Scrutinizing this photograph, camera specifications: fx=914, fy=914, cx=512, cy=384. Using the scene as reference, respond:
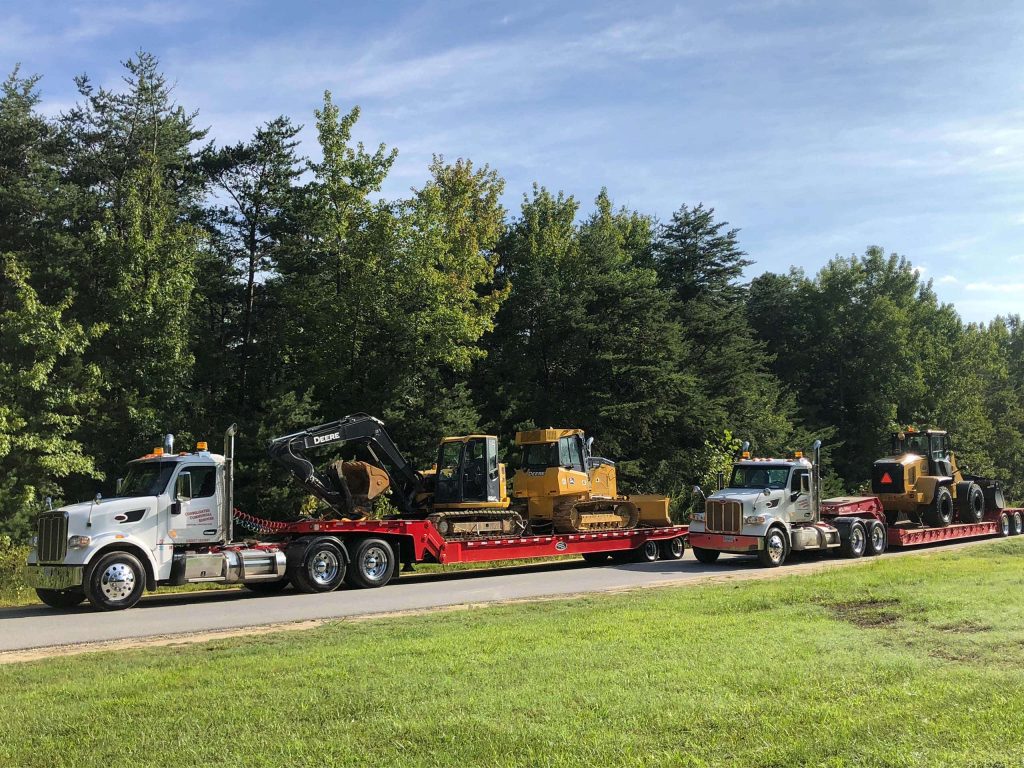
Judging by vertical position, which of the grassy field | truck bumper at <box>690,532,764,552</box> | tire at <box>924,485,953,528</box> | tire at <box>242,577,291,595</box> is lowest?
tire at <box>242,577,291,595</box>

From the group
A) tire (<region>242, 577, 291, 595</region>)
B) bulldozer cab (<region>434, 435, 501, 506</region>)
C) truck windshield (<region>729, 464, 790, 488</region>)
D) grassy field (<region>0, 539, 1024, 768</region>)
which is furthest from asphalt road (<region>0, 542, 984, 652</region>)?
grassy field (<region>0, 539, 1024, 768</region>)

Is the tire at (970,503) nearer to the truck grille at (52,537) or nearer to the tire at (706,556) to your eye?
the tire at (706,556)

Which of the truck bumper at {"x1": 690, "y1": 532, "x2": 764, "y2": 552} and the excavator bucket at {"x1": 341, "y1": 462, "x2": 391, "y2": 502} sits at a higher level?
the excavator bucket at {"x1": 341, "y1": 462, "x2": 391, "y2": 502}

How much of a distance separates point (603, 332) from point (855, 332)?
97.2ft

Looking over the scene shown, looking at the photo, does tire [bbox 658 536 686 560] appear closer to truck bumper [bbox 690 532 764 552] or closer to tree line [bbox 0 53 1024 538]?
truck bumper [bbox 690 532 764 552]

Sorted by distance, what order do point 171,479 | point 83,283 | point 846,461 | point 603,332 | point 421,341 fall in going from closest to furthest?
point 171,479 < point 83,283 < point 421,341 < point 603,332 < point 846,461

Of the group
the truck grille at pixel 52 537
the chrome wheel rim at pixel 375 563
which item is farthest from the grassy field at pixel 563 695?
the chrome wheel rim at pixel 375 563

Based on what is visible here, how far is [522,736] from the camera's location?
20.6 ft

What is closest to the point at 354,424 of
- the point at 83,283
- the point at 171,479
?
the point at 171,479

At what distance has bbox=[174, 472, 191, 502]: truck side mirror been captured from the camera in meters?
17.4

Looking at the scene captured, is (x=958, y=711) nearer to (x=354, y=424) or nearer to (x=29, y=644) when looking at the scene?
(x=29, y=644)

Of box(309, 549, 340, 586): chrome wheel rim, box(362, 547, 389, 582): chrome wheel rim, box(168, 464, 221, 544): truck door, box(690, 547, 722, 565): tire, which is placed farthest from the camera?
box(690, 547, 722, 565): tire

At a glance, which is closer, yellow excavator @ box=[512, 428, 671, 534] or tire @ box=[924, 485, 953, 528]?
yellow excavator @ box=[512, 428, 671, 534]

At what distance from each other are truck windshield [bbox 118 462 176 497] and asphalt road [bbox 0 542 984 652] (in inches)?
82.9
